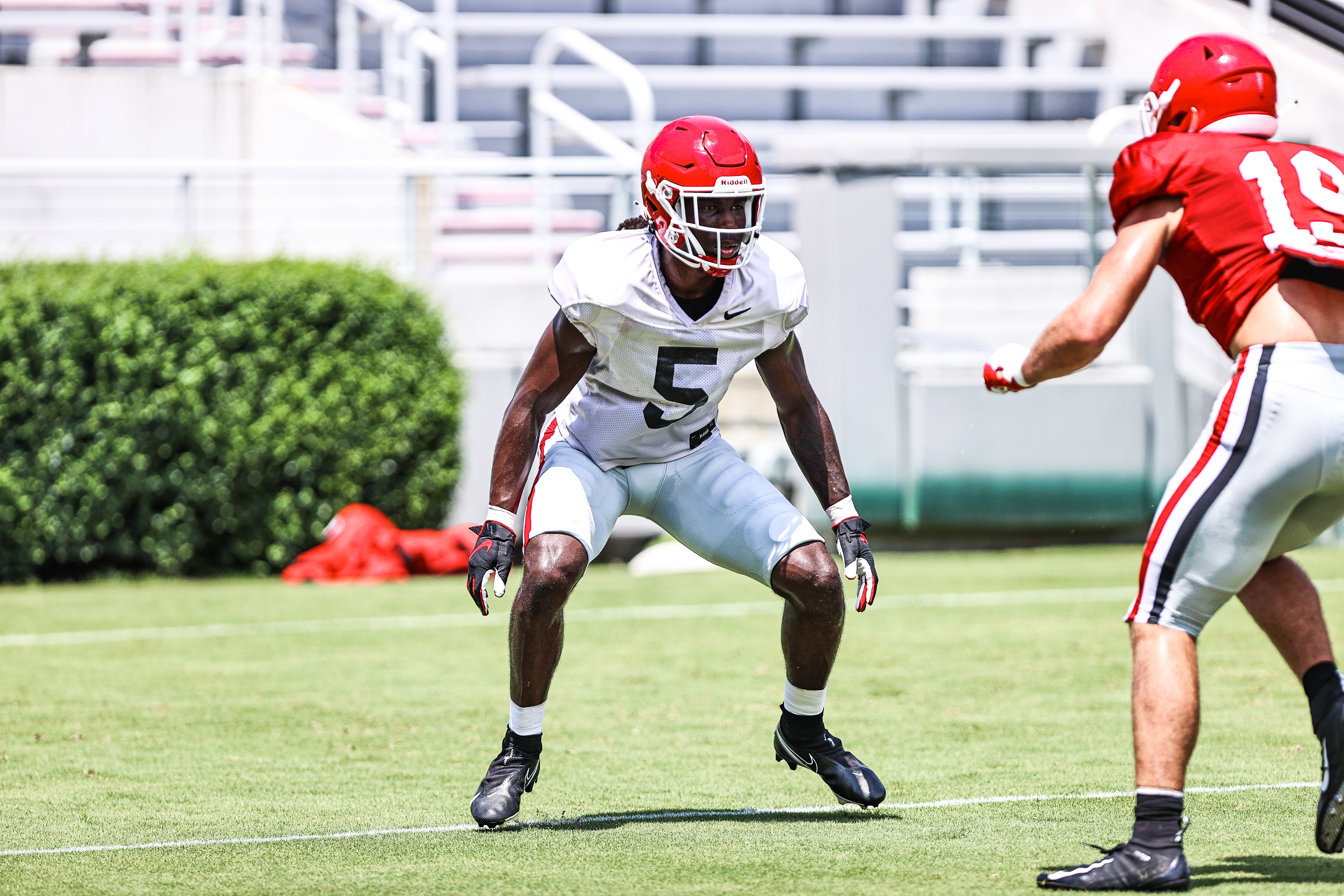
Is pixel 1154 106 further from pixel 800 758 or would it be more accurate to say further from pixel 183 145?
pixel 183 145

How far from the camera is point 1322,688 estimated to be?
3.82 metres

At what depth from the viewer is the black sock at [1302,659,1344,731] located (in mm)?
3779

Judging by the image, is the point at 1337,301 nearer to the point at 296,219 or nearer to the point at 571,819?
the point at 571,819

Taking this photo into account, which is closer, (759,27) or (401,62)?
(401,62)

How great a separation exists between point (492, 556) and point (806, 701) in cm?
103

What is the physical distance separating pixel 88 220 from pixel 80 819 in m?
11.0

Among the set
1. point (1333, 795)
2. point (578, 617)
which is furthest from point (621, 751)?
point (578, 617)

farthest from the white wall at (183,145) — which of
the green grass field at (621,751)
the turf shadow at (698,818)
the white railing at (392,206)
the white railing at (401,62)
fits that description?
the turf shadow at (698,818)

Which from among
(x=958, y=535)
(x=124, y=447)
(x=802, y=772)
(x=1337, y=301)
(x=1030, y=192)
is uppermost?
(x=1337, y=301)

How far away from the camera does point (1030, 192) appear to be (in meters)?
12.7

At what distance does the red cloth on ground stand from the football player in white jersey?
6473mm

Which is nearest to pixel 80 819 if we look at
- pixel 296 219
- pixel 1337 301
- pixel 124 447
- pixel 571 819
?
pixel 571 819

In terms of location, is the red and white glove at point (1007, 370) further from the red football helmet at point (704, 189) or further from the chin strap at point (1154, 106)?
the red football helmet at point (704, 189)

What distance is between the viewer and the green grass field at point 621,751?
3.94 m
